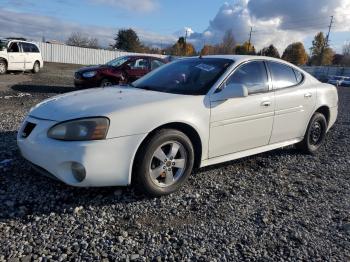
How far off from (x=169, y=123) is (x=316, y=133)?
3110 mm

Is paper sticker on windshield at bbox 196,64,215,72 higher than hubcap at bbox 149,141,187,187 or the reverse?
higher

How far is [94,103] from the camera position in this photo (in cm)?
370

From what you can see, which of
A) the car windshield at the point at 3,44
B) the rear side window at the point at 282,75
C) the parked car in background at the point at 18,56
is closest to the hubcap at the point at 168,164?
the rear side window at the point at 282,75

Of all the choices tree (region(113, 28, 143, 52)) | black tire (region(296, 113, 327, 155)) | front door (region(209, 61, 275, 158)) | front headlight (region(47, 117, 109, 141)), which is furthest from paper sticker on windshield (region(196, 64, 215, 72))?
tree (region(113, 28, 143, 52))

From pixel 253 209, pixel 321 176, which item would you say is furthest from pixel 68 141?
pixel 321 176

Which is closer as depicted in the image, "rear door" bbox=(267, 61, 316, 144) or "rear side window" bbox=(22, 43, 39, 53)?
"rear door" bbox=(267, 61, 316, 144)

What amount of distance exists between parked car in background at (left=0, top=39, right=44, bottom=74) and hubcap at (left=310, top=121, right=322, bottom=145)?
642 inches

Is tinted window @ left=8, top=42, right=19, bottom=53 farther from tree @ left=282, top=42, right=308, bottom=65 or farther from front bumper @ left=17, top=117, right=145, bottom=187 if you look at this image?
tree @ left=282, top=42, right=308, bottom=65

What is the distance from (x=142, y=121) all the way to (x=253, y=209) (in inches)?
55.5

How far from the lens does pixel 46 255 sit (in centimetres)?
267

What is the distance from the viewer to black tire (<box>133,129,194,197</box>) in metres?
3.55

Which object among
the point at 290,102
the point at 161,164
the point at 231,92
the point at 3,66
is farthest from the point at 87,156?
the point at 3,66

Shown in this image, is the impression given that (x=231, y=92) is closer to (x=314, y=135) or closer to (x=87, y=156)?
(x=87, y=156)

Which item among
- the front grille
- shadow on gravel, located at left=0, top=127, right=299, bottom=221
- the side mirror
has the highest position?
Result: the side mirror
